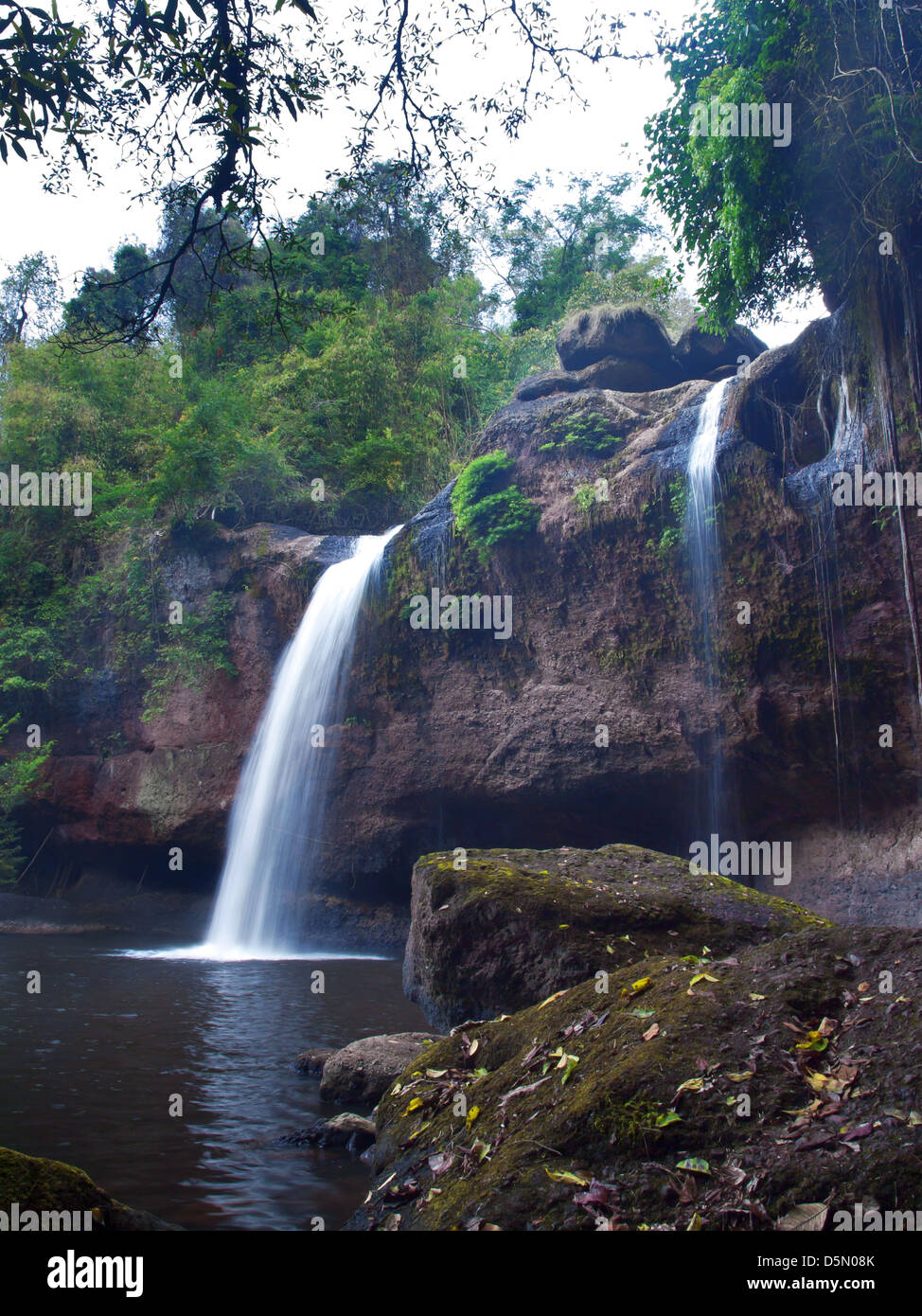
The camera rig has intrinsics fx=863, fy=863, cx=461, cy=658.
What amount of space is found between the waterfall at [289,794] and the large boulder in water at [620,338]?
Result: 5.64 m

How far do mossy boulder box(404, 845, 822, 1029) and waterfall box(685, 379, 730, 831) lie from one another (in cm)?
571

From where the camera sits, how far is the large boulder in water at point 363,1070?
266 inches

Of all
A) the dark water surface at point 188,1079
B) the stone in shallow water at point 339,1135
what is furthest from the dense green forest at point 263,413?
the stone in shallow water at point 339,1135

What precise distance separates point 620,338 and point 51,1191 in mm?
17041

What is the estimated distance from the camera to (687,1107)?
3.49 m

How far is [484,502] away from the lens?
15.5m

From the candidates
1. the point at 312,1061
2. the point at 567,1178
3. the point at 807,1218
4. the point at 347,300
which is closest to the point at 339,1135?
the point at 312,1061

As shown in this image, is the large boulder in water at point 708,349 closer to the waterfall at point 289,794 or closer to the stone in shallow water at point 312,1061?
the waterfall at point 289,794

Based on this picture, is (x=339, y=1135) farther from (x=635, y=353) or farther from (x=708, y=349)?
(x=708, y=349)

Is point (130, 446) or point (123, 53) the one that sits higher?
point (130, 446)
